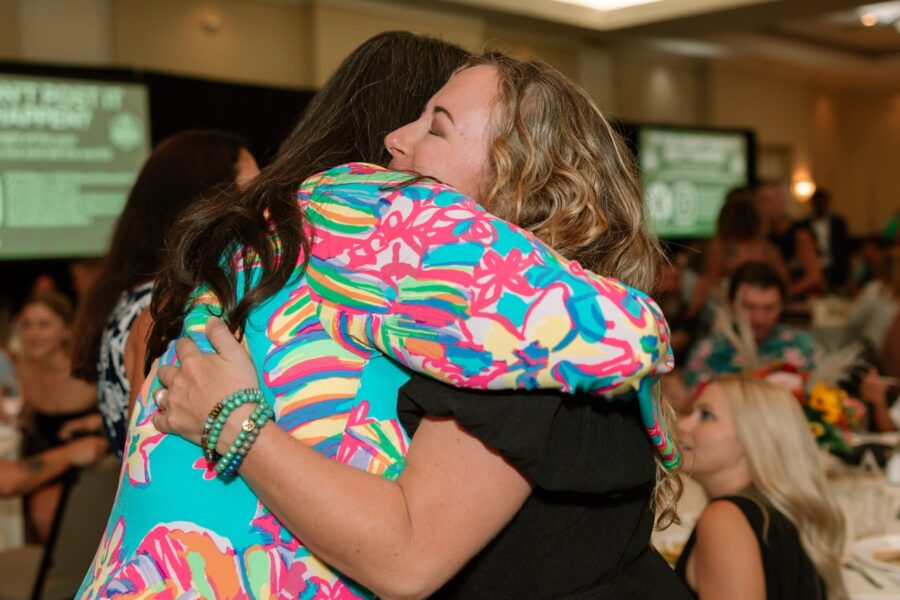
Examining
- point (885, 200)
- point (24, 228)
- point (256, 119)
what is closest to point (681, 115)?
point (885, 200)

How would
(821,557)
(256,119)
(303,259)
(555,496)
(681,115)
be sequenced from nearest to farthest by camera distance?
(303,259), (555,496), (821,557), (256,119), (681,115)

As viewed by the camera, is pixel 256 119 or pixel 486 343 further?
pixel 256 119

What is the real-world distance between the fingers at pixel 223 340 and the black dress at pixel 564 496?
0.59 ft

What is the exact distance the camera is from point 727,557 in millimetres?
1895

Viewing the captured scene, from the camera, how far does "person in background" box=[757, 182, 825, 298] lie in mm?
7609

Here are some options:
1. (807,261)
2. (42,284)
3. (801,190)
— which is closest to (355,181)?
(42,284)

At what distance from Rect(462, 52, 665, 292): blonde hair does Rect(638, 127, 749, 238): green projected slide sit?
1043cm

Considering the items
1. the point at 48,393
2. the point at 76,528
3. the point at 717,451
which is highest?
the point at 717,451

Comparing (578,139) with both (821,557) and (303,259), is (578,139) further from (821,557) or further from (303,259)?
(821,557)

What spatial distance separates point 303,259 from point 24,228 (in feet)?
22.3

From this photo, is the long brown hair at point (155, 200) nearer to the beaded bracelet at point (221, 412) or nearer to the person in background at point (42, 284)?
the beaded bracelet at point (221, 412)

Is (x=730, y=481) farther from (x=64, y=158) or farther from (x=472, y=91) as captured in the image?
(x=64, y=158)

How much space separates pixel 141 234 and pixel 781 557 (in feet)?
4.77

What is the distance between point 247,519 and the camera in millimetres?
998
